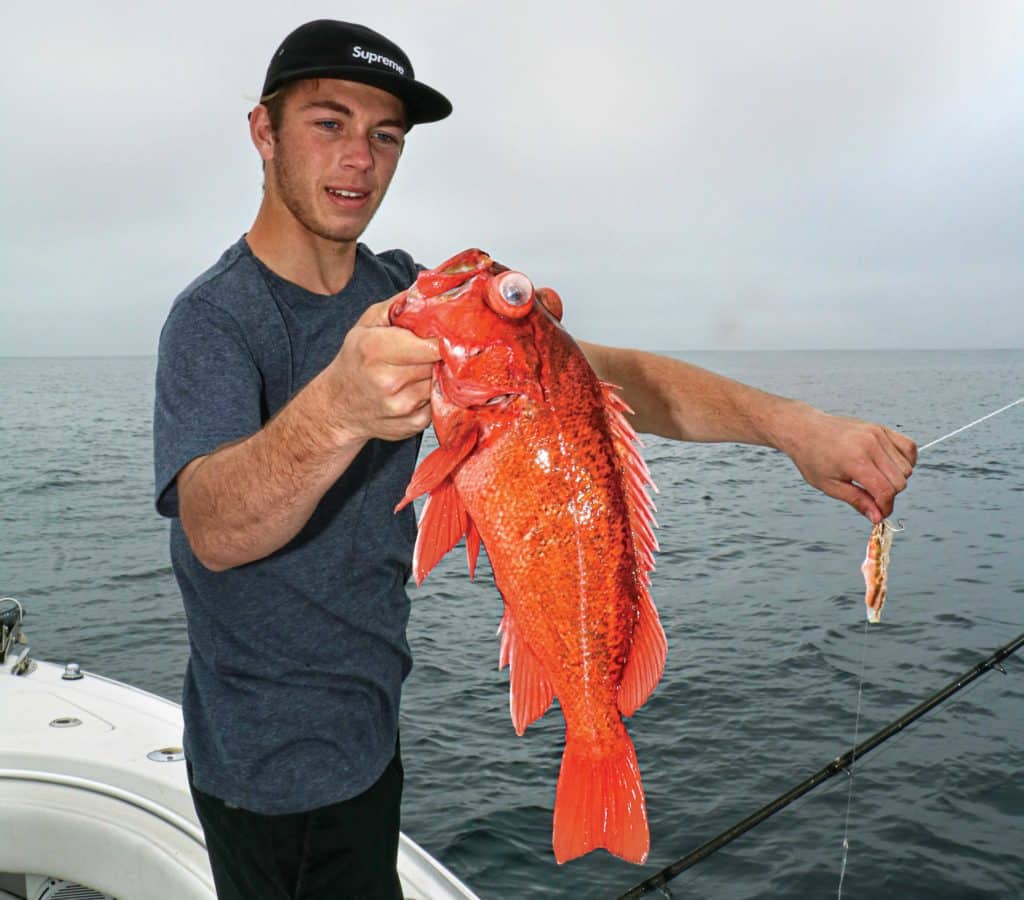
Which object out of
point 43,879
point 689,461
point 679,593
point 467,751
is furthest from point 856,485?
point 689,461

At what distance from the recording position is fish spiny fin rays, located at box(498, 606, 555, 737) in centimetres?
193

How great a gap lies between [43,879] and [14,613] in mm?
1958

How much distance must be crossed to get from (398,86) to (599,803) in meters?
2.07

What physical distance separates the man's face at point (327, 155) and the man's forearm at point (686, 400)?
947 millimetres

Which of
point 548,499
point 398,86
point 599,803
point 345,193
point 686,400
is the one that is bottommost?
point 599,803

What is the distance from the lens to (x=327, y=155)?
2.63 metres

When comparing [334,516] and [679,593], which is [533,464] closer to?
[334,516]

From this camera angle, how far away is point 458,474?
1820mm

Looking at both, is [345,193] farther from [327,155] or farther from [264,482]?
[264,482]

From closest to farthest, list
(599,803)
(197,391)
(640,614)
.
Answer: (599,803), (640,614), (197,391)

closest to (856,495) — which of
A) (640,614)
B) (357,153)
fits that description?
(640,614)

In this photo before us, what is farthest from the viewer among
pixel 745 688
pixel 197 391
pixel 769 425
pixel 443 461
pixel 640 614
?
pixel 745 688

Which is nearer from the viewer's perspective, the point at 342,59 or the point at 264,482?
the point at 264,482

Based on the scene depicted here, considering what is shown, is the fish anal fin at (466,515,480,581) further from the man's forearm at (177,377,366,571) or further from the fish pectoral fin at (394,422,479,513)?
the man's forearm at (177,377,366,571)
